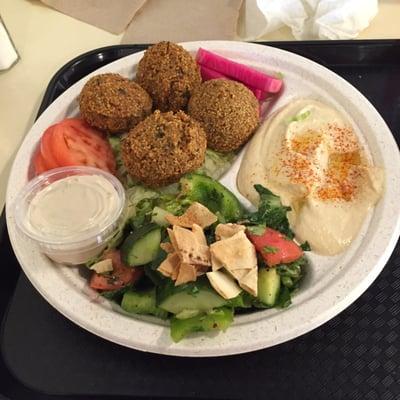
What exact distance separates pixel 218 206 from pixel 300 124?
39cm

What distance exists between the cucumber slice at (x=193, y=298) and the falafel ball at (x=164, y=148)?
1.28ft

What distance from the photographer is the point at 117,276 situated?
1.36 metres

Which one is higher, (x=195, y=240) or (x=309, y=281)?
(x=195, y=240)

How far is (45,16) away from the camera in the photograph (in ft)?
8.36

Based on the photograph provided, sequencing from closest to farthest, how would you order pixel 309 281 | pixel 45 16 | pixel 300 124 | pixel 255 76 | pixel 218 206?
pixel 309 281 < pixel 218 206 < pixel 300 124 < pixel 255 76 < pixel 45 16

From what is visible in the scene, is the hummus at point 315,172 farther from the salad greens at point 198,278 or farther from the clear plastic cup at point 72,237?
the clear plastic cup at point 72,237

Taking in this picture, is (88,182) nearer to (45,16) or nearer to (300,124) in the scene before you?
(300,124)

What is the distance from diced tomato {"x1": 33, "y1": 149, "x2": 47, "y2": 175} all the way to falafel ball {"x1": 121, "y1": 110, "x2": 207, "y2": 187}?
0.27 metres

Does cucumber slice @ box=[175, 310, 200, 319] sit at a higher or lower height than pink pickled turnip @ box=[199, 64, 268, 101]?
lower

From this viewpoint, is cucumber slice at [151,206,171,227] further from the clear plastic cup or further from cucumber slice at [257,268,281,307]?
cucumber slice at [257,268,281,307]

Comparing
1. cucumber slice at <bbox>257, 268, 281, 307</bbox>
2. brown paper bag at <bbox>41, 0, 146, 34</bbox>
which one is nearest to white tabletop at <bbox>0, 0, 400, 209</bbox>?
brown paper bag at <bbox>41, 0, 146, 34</bbox>

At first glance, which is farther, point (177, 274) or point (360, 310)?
point (360, 310)

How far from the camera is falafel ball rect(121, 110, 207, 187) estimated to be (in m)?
1.50

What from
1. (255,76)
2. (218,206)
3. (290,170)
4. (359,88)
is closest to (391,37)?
(359,88)
